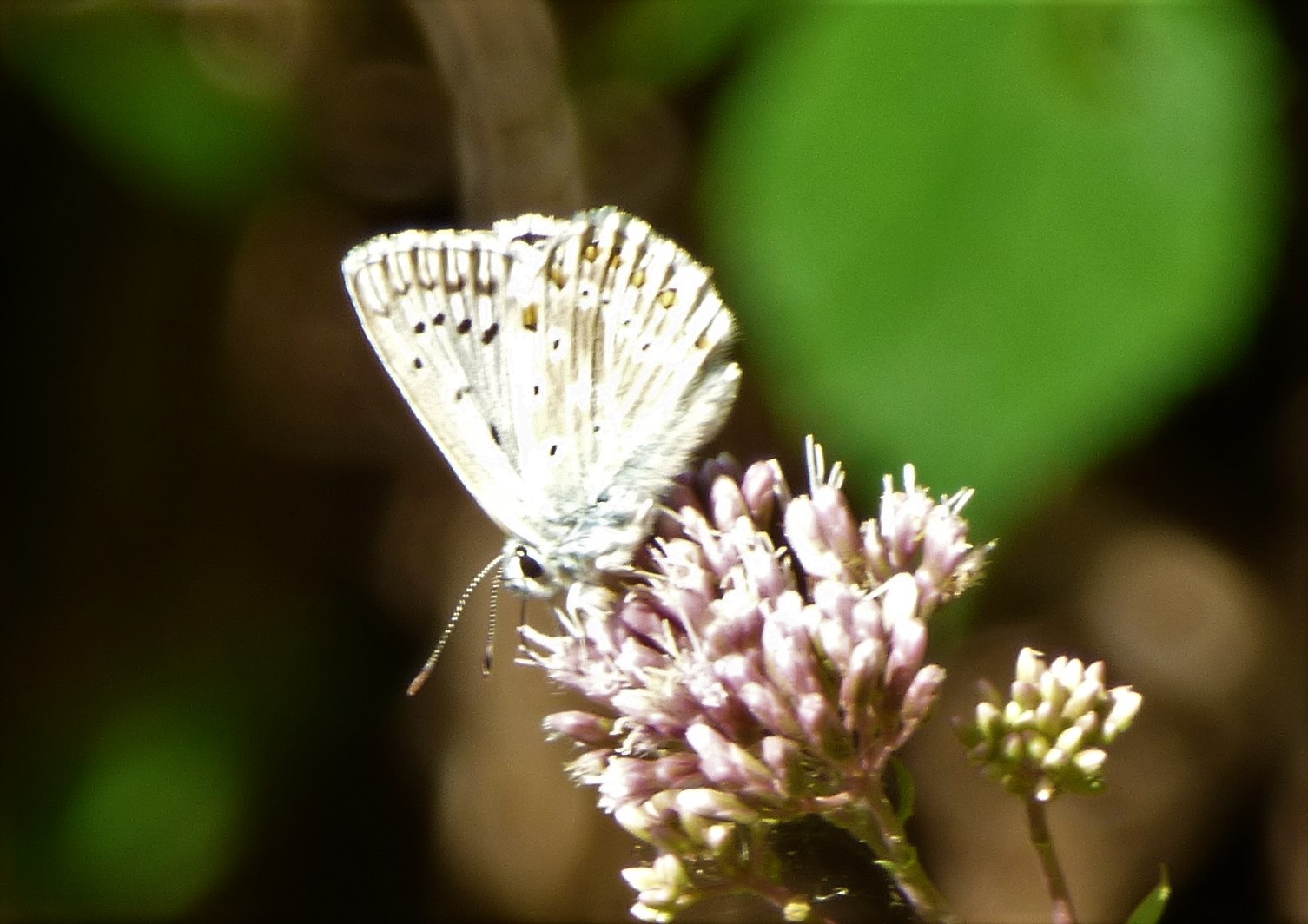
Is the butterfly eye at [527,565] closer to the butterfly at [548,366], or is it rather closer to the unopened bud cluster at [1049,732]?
the butterfly at [548,366]

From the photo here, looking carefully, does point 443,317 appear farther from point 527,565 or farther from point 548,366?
point 527,565

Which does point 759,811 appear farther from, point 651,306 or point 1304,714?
point 1304,714

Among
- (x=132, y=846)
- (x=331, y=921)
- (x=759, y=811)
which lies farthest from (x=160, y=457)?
(x=759, y=811)

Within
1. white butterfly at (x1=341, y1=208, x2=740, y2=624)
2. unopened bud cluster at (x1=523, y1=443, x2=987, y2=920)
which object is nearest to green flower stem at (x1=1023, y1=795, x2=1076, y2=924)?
unopened bud cluster at (x1=523, y1=443, x2=987, y2=920)

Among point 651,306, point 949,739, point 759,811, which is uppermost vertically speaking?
point 651,306

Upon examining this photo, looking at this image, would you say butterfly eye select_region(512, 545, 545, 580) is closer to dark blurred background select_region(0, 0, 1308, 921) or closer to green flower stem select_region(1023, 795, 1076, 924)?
dark blurred background select_region(0, 0, 1308, 921)

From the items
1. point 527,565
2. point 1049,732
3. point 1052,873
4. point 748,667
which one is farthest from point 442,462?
point 1052,873
